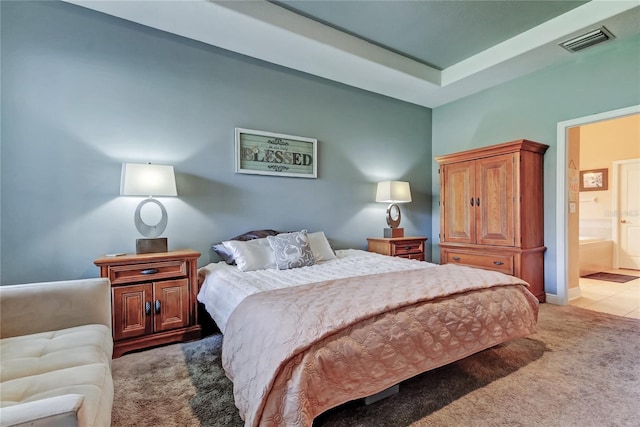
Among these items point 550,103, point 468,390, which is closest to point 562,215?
point 550,103

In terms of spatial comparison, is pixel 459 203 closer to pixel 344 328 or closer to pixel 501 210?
pixel 501 210

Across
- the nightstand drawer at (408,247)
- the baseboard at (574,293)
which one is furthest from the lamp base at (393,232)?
the baseboard at (574,293)

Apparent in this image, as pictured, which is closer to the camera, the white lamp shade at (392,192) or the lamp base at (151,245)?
the lamp base at (151,245)

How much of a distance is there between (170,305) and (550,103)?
4.70m

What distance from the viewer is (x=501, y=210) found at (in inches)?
138

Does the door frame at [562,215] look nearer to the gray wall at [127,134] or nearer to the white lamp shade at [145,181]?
the gray wall at [127,134]

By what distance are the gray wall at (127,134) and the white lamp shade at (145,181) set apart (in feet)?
1.11

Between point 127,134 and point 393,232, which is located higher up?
point 127,134

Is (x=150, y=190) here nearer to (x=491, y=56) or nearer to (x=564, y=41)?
(x=491, y=56)

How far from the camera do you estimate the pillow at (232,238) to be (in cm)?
289

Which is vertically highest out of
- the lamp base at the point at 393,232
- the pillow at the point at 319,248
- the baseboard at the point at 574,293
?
the lamp base at the point at 393,232

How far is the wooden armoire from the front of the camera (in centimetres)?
337

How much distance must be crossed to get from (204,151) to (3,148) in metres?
1.50

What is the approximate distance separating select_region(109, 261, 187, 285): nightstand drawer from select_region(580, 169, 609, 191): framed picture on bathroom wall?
24.7 ft
